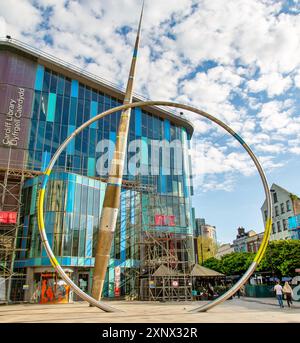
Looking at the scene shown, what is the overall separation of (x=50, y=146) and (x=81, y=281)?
14.4 metres

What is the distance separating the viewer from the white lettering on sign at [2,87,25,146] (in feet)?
109

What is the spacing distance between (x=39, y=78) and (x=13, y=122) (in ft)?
20.9

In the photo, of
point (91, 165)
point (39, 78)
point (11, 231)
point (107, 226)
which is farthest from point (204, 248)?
point (107, 226)

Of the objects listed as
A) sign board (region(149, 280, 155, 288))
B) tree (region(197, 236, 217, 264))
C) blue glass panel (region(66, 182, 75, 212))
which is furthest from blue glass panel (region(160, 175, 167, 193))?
tree (region(197, 236, 217, 264))

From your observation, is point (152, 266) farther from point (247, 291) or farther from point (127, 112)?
point (127, 112)

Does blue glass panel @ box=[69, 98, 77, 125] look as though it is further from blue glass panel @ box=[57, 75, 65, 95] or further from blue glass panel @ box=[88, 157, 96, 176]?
blue glass panel @ box=[88, 157, 96, 176]

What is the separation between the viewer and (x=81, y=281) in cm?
3069

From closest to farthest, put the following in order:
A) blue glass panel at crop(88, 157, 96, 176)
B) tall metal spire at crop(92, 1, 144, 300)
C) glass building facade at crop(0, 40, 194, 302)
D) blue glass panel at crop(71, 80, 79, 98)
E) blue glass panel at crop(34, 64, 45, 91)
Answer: tall metal spire at crop(92, 1, 144, 300) < glass building facade at crop(0, 40, 194, 302) < blue glass panel at crop(34, 64, 45, 91) < blue glass panel at crop(88, 157, 96, 176) < blue glass panel at crop(71, 80, 79, 98)

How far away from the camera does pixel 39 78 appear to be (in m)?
36.7

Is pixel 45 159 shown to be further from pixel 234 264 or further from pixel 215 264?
pixel 215 264

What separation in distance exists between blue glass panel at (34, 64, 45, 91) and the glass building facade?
111mm
